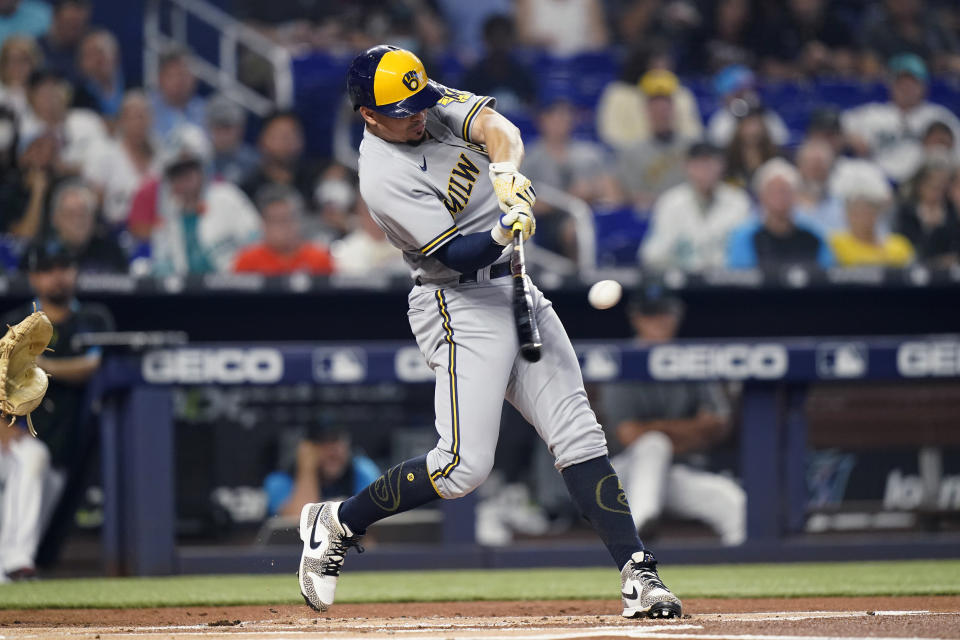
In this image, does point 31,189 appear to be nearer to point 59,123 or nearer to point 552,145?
point 59,123

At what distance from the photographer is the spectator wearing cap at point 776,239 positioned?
7.22 m

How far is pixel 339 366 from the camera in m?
5.67

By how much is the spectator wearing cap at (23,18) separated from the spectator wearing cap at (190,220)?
5.75 feet

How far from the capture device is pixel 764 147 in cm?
809

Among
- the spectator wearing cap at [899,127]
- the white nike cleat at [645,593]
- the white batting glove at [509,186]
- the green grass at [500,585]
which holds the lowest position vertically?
the green grass at [500,585]

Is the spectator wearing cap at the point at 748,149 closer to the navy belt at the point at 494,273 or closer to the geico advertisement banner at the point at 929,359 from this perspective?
the geico advertisement banner at the point at 929,359

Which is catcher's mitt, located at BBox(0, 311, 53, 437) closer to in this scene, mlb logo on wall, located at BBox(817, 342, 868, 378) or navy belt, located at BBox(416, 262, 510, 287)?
navy belt, located at BBox(416, 262, 510, 287)

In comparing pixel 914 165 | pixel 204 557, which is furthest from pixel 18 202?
pixel 914 165

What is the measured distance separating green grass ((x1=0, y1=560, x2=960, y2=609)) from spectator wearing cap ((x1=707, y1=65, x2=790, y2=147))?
12.5 ft

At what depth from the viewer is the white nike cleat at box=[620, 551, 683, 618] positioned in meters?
3.55

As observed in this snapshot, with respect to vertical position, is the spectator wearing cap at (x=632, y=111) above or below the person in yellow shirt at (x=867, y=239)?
above

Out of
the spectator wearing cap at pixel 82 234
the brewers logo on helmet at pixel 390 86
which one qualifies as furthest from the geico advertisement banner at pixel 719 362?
the spectator wearing cap at pixel 82 234

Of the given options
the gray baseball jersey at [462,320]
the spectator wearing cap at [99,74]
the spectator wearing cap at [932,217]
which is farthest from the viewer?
the spectator wearing cap at [99,74]

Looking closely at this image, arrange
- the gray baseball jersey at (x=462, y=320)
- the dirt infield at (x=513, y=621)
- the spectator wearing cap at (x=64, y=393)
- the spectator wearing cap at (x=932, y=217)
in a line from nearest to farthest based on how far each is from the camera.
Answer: the dirt infield at (x=513, y=621)
the gray baseball jersey at (x=462, y=320)
the spectator wearing cap at (x=64, y=393)
the spectator wearing cap at (x=932, y=217)
